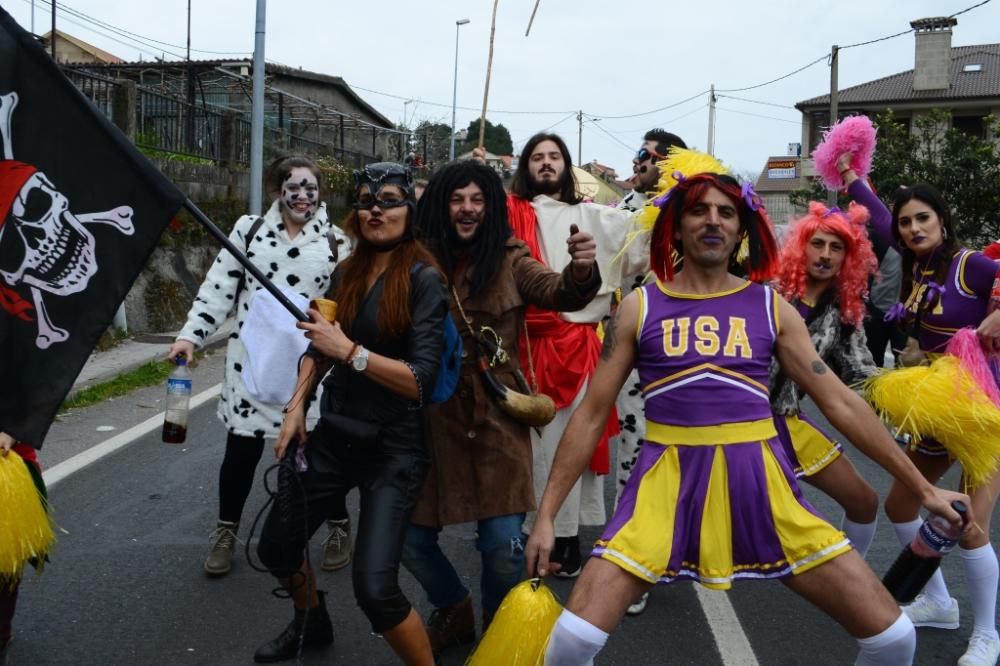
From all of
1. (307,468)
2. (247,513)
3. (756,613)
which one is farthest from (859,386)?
(247,513)

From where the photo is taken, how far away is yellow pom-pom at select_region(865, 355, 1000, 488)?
3725mm

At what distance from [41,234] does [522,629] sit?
178 cm

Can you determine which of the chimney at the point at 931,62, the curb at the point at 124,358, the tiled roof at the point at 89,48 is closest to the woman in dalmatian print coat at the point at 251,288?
the curb at the point at 124,358

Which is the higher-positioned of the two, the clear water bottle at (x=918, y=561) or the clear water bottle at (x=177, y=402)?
the clear water bottle at (x=177, y=402)

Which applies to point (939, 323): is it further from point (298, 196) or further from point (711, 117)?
point (711, 117)

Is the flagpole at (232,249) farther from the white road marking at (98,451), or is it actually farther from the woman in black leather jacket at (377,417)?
the white road marking at (98,451)

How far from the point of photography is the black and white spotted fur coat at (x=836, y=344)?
13.6ft

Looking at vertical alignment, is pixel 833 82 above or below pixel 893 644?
above

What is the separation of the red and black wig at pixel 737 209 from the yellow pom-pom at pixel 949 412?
1.11 metres

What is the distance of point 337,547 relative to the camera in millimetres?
4750

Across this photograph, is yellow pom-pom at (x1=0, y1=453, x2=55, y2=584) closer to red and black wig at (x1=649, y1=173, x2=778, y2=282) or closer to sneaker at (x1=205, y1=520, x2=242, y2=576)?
sneaker at (x1=205, y1=520, x2=242, y2=576)

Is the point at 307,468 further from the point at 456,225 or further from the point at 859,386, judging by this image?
the point at 859,386

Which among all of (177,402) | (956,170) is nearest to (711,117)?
(956,170)

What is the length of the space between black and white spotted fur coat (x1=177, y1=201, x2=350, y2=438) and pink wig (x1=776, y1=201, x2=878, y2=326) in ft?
6.83
